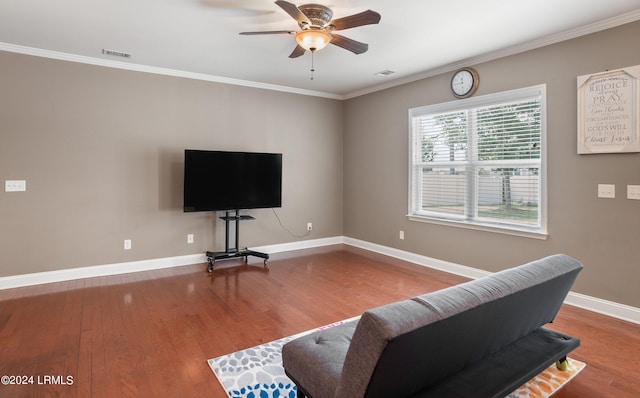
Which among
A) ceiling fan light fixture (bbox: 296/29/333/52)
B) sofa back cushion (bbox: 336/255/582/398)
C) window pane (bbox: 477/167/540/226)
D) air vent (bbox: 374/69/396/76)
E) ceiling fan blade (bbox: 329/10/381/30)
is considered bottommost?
sofa back cushion (bbox: 336/255/582/398)

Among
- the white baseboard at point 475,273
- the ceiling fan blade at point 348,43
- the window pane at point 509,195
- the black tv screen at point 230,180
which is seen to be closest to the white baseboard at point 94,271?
the black tv screen at point 230,180

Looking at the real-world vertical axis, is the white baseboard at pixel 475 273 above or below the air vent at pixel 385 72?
below

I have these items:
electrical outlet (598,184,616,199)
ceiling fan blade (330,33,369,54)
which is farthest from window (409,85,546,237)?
ceiling fan blade (330,33,369,54)

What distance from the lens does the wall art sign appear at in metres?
3.04

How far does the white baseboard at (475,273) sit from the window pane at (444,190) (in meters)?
0.71

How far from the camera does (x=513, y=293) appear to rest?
160 cm

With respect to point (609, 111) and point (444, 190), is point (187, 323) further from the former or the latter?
point (609, 111)

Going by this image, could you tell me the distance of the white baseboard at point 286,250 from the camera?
3.23 m

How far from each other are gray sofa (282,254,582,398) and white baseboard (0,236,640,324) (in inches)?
60.6

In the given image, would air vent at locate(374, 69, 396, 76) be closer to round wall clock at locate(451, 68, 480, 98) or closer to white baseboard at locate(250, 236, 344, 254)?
round wall clock at locate(451, 68, 480, 98)

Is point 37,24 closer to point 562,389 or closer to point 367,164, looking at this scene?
point 367,164

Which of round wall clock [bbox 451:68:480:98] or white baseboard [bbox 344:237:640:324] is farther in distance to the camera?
round wall clock [bbox 451:68:480:98]

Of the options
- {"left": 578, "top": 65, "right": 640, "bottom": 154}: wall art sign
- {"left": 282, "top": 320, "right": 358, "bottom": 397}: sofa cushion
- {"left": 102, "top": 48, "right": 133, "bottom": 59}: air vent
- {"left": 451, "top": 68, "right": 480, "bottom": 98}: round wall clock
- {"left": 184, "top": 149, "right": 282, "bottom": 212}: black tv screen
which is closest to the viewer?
{"left": 282, "top": 320, "right": 358, "bottom": 397}: sofa cushion

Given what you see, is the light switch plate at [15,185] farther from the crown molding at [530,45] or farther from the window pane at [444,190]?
the window pane at [444,190]
